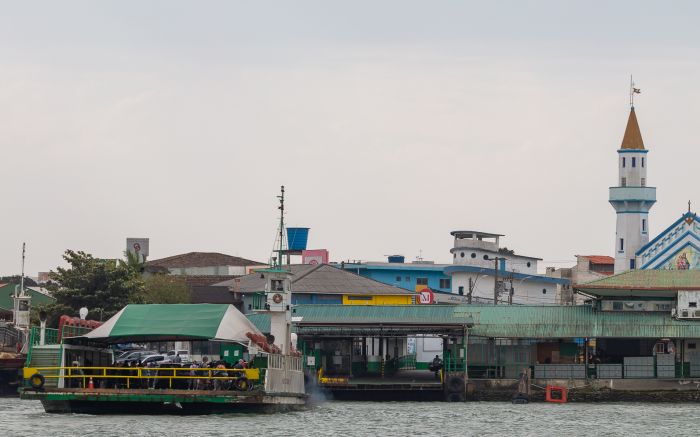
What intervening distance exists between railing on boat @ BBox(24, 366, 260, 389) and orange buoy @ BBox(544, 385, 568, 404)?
2533cm

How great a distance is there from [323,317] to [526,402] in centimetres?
1347

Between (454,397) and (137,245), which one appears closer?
(454,397)

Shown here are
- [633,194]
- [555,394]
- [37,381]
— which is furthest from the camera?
[633,194]

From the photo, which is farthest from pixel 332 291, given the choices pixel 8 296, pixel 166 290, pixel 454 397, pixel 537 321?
pixel 454 397

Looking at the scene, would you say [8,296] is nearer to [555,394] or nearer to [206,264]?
[206,264]

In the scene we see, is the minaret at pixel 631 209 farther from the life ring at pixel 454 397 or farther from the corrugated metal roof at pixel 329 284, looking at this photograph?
the life ring at pixel 454 397

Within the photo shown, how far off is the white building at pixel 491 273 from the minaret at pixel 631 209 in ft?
25.2

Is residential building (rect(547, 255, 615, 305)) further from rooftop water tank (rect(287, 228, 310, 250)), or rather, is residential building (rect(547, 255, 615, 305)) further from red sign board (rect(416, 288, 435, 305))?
rooftop water tank (rect(287, 228, 310, 250))

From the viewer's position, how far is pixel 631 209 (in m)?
135

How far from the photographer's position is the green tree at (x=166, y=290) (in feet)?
349

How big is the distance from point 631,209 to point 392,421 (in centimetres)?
7845

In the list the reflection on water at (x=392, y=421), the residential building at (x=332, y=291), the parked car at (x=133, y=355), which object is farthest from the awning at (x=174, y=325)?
the residential building at (x=332, y=291)

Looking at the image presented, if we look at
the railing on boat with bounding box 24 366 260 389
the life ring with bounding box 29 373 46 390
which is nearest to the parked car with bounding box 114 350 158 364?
the railing on boat with bounding box 24 366 260 389

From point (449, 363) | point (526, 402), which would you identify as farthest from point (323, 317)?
point (526, 402)
